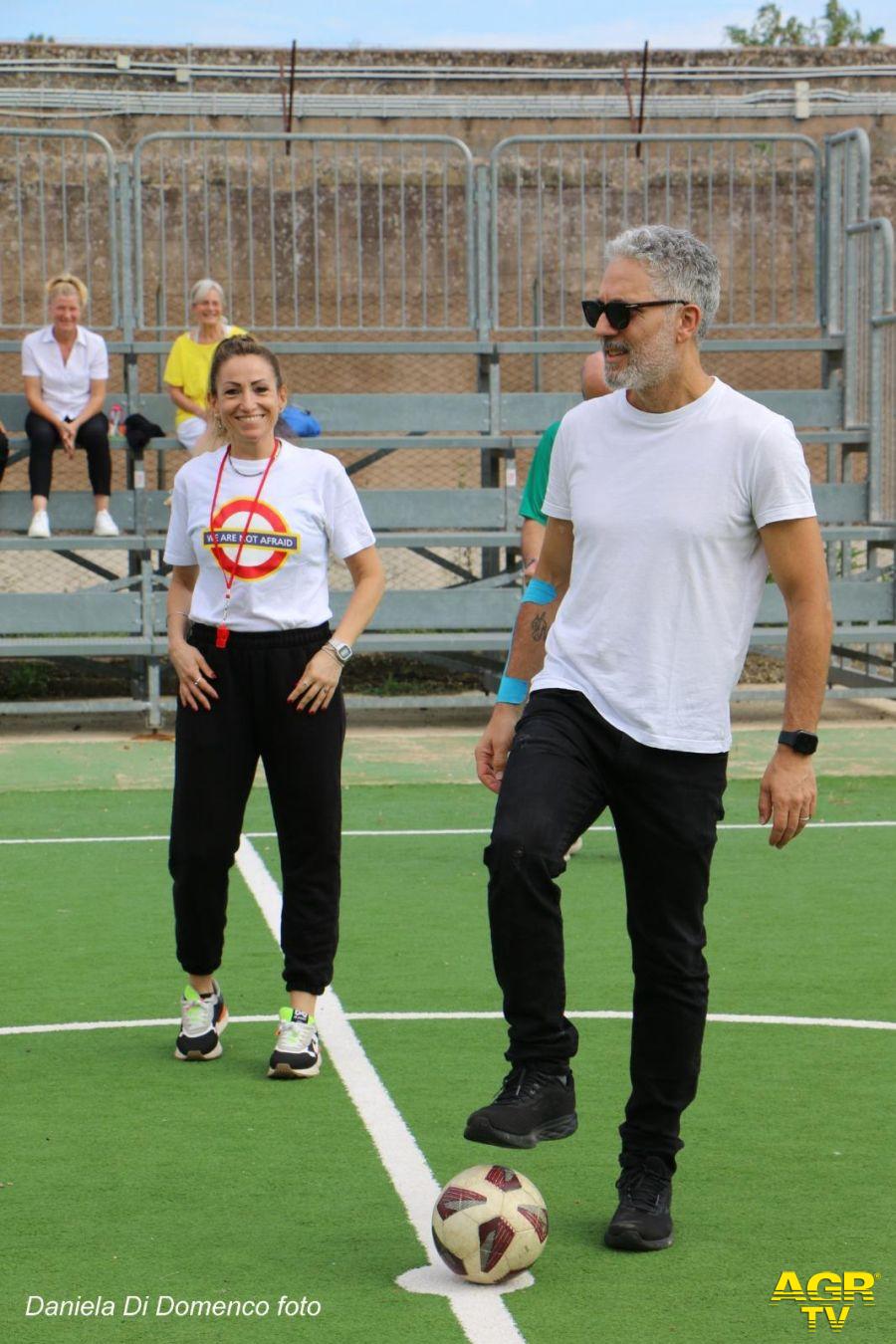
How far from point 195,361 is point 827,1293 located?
10634 mm

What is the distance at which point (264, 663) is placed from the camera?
218 inches

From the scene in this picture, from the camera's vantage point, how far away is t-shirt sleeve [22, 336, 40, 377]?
13625mm

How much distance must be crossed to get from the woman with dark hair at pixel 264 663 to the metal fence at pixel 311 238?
9.90 meters

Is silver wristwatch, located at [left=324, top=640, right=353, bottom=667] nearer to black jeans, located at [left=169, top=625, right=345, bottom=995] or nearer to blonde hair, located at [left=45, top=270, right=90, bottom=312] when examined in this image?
black jeans, located at [left=169, top=625, right=345, bottom=995]

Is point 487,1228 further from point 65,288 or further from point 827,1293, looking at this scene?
point 65,288

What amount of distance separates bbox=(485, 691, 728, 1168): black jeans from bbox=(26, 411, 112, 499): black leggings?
10011 millimetres

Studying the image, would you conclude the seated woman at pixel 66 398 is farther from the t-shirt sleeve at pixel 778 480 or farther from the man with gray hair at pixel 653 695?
the t-shirt sleeve at pixel 778 480

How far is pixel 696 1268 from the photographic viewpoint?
4109mm

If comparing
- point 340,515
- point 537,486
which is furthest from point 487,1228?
point 537,486

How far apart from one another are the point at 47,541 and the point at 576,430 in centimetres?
980

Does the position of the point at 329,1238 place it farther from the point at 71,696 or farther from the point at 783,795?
the point at 71,696

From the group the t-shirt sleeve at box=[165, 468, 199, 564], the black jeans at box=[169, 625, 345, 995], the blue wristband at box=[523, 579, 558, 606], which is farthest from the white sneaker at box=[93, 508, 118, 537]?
the blue wristband at box=[523, 579, 558, 606]

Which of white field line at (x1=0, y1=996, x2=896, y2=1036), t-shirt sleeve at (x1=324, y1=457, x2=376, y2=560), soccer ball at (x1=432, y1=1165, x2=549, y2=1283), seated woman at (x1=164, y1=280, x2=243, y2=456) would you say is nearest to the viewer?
soccer ball at (x1=432, y1=1165, x2=549, y2=1283)

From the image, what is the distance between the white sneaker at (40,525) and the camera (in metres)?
13.7
